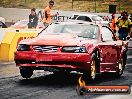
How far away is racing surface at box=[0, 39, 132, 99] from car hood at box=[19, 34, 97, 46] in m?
0.83

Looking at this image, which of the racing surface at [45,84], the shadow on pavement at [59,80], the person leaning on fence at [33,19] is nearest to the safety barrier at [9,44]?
the racing surface at [45,84]

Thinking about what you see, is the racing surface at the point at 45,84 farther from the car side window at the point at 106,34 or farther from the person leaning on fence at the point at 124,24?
the person leaning on fence at the point at 124,24

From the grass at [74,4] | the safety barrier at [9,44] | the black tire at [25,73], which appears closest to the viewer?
the black tire at [25,73]

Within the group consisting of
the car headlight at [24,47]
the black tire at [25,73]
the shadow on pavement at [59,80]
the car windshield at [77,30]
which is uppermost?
the car windshield at [77,30]

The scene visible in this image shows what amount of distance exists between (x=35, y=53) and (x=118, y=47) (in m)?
2.84

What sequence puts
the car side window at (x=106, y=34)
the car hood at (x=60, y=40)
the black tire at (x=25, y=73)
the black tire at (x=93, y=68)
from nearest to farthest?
the car hood at (x=60, y=40) → the black tire at (x=93, y=68) → the black tire at (x=25, y=73) → the car side window at (x=106, y=34)

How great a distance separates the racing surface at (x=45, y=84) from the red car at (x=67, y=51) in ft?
1.00

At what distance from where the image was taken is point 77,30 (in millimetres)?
11469

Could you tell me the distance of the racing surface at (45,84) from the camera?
8.48 m

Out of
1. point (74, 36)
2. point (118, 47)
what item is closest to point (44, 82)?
point (74, 36)

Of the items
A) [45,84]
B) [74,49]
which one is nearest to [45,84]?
[45,84]

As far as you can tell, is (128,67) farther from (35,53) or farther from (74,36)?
(35,53)

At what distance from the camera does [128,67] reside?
1488 centimetres

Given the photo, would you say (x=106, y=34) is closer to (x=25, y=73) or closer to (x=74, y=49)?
(x=74, y=49)
